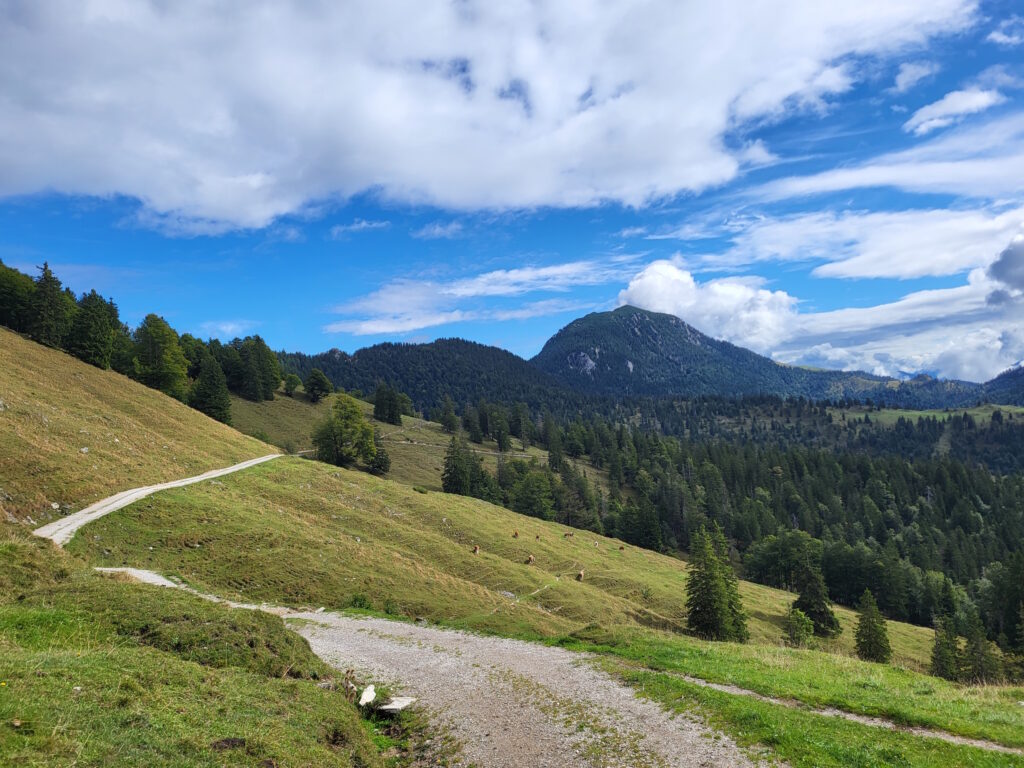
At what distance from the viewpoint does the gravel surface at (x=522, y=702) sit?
14.1m

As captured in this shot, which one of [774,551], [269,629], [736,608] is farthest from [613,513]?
[269,629]

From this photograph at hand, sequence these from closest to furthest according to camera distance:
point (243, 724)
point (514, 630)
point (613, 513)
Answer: point (243, 724)
point (514, 630)
point (613, 513)

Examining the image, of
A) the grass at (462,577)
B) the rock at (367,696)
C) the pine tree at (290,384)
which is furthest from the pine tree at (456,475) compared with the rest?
the rock at (367,696)

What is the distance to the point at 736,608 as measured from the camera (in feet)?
176

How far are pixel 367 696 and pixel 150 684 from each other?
7562 millimetres

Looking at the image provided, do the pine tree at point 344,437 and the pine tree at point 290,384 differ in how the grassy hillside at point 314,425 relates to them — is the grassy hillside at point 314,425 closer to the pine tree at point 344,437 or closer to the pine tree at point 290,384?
the pine tree at point 290,384

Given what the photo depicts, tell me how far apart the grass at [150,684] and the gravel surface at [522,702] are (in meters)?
3.22

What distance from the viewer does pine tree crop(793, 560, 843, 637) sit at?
75500mm

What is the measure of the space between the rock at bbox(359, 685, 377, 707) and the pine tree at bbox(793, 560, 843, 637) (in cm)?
7753

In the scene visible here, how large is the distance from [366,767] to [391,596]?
77.0 ft

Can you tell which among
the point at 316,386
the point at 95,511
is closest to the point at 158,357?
the point at 316,386

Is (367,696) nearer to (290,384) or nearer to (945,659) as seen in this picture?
(945,659)

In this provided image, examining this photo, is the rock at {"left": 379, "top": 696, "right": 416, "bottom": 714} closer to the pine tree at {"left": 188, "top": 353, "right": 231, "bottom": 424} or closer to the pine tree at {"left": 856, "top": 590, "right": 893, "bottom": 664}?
the pine tree at {"left": 856, "top": 590, "right": 893, "bottom": 664}

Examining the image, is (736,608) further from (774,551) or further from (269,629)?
(774,551)
